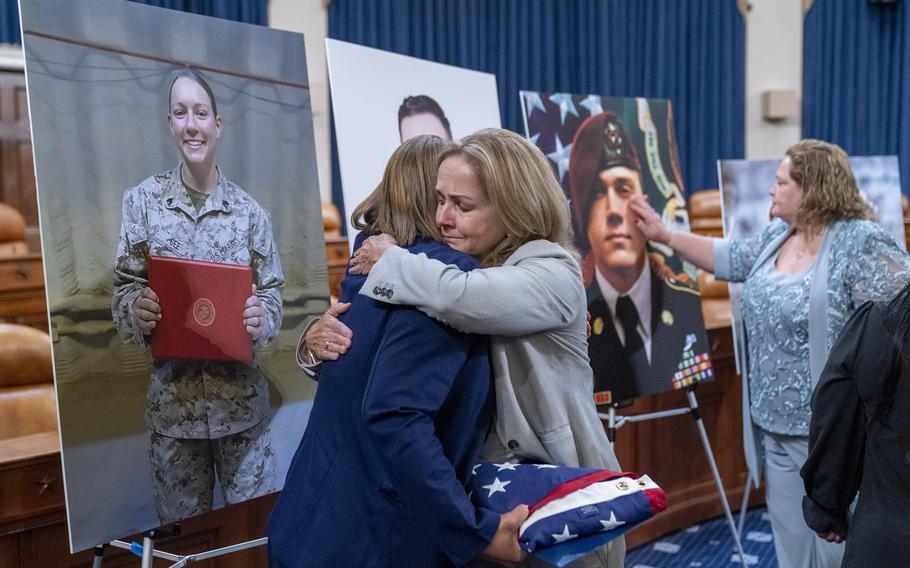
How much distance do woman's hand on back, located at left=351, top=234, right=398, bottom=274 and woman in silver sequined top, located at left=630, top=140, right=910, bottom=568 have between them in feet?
5.36

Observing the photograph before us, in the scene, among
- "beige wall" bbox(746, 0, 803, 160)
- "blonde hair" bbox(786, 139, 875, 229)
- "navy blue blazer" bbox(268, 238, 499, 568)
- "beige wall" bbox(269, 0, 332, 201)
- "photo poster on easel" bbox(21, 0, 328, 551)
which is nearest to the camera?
"navy blue blazer" bbox(268, 238, 499, 568)

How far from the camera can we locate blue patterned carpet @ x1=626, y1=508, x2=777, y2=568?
365 centimetres

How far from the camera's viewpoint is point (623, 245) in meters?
3.18

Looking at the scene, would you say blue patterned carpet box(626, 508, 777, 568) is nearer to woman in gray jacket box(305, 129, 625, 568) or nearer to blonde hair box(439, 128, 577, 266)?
woman in gray jacket box(305, 129, 625, 568)

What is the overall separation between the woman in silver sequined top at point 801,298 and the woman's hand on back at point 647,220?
15.6 inches

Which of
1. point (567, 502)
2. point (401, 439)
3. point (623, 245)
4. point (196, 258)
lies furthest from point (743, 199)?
point (401, 439)

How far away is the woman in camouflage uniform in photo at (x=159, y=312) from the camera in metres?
1.90

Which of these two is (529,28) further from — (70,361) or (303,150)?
(70,361)

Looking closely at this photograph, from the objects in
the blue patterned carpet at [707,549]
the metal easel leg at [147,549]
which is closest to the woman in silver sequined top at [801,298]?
the blue patterned carpet at [707,549]

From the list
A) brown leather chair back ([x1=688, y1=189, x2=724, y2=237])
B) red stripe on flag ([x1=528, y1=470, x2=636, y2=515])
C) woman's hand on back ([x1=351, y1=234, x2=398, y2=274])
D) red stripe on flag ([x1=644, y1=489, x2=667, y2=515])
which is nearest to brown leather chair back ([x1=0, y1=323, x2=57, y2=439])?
woman's hand on back ([x1=351, y1=234, x2=398, y2=274])

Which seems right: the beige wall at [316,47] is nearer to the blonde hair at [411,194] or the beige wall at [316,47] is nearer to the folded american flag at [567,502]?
the blonde hair at [411,194]

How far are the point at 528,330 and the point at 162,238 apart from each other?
881mm

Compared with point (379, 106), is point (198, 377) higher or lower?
lower

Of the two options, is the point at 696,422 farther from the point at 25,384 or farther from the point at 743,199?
the point at 25,384
